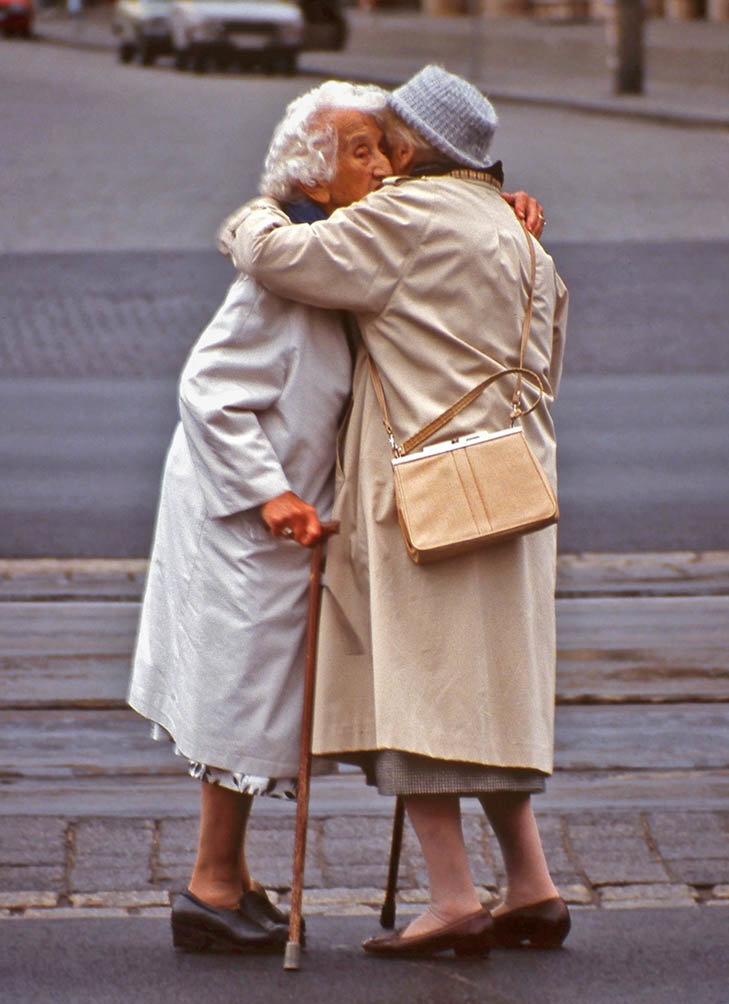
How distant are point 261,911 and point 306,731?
0.51 meters

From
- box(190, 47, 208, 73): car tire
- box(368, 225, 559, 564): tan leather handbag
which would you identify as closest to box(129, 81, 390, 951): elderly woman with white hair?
box(368, 225, 559, 564): tan leather handbag

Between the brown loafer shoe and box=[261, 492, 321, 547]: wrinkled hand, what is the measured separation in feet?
2.72

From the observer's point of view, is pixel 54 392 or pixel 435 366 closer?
pixel 435 366

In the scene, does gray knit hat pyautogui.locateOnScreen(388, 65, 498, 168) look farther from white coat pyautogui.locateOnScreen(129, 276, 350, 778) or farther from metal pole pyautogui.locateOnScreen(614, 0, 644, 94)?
metal pole pyautogui.locateOnScreen(614, 0, 644, 94)

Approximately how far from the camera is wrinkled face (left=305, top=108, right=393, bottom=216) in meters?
3.75

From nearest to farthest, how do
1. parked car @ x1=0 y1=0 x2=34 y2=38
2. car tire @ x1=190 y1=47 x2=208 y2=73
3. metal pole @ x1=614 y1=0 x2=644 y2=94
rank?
metal pole @ x1=614 y1=0 x2=644 y2=94
car tire @ x1=190 y1=47 x2=208 y2=73
parked car @ x1=0 y1=0 x2=34 y2=38

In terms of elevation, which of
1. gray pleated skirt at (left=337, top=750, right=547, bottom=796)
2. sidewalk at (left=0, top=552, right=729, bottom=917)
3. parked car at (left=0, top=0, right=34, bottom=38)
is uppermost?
gray pleated skirt at (left=337, top=750, right=547, bottom=796)

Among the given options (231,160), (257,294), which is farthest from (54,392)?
(231,160)

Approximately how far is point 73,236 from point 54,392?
6.13m

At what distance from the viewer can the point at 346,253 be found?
3.67 metres

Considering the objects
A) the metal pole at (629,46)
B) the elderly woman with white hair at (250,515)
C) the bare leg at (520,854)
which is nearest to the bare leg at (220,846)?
the elderly woman with white hair at (250,515)

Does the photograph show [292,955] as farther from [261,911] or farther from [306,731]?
[306,731]

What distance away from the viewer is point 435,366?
374 cm

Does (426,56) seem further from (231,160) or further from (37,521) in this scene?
(37,521)
